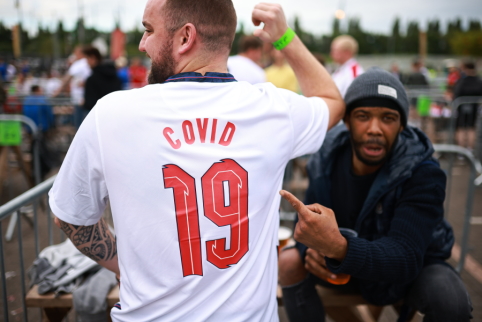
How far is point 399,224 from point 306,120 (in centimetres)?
73

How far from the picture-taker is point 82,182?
1.40 m

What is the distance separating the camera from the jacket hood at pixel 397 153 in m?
2.07

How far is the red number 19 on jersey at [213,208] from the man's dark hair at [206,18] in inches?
18.4

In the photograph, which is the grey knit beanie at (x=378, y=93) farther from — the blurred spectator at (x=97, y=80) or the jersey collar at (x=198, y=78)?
the blurred spectator at (x=97, y=80)

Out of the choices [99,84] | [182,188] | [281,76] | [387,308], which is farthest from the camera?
[99,84]

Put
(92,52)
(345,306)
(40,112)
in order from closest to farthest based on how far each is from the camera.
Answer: (345,306) < (92,52) < (40,112)

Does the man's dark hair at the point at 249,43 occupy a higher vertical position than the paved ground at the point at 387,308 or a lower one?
higher

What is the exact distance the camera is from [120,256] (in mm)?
1444

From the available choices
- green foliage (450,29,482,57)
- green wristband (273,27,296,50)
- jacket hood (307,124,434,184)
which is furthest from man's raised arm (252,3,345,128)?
green foliage (450,29,482,57)

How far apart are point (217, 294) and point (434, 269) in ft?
4.12

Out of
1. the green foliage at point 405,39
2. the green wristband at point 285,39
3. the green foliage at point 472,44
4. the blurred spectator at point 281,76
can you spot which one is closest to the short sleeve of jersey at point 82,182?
the green wristband at point 285,39

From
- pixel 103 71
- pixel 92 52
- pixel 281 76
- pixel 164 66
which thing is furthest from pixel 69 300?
pixel 92 52

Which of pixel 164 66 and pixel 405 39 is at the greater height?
pixel 405 39

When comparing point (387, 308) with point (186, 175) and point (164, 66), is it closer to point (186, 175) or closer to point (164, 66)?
point (186, 175)
